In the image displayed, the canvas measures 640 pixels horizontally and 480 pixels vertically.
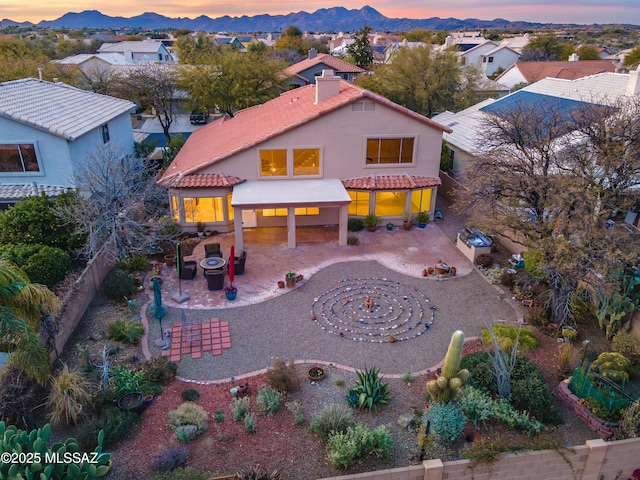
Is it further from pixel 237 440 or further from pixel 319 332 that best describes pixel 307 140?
pixel 237 440

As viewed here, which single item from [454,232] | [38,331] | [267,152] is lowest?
[454,232]

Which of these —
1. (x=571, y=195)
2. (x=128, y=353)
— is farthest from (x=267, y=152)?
(x=571, y=195)

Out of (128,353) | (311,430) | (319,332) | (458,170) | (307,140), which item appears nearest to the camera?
(311,430)

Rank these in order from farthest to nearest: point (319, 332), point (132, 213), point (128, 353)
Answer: point (132, 213), point (319, 332), point (128, 353)

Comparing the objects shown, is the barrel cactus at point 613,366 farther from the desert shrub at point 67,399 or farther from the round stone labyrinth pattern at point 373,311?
the desert shrub at point 67,399

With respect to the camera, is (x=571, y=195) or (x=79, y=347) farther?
(x=571, y=195)

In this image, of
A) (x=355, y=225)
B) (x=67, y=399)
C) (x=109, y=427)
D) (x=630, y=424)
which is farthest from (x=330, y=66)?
(x=109, y=427)
